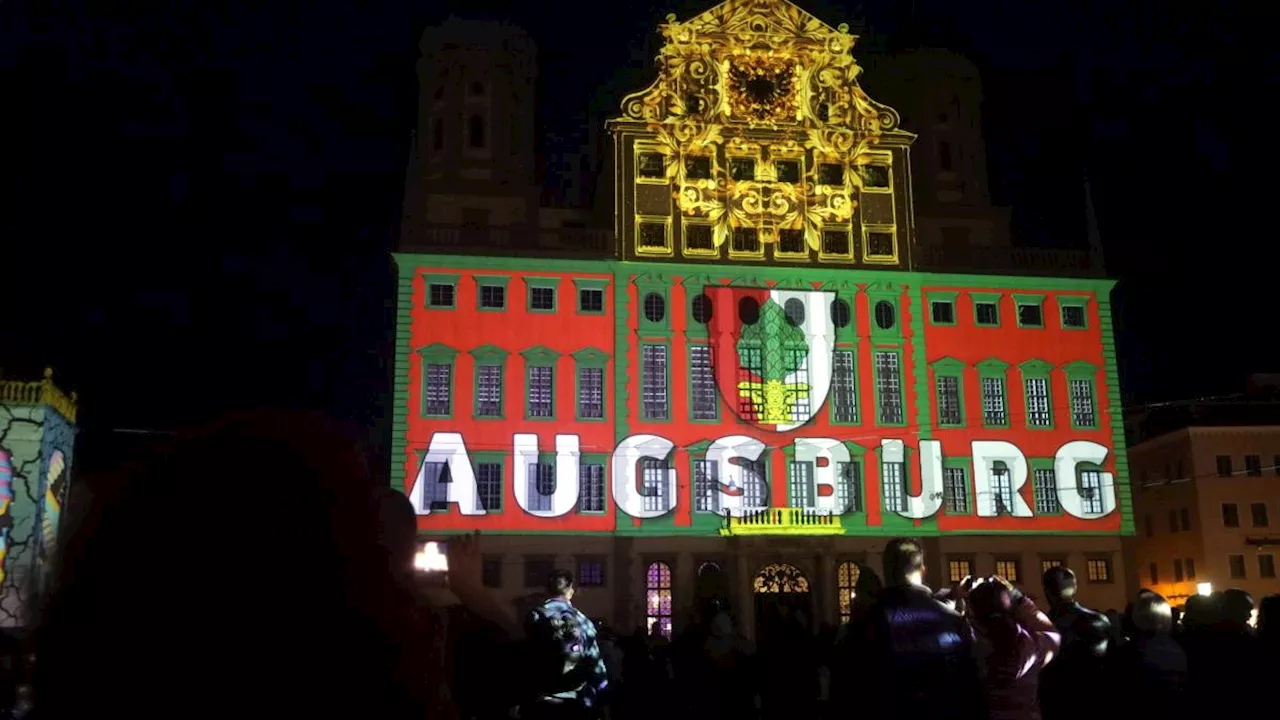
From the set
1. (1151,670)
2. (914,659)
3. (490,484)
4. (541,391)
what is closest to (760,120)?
(541,391)

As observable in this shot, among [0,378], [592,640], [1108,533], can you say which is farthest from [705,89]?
[592,640]

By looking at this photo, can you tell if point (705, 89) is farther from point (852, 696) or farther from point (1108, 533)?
point (852, 696)

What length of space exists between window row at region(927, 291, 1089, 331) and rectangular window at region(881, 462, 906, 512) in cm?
580

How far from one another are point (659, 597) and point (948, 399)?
12320mm

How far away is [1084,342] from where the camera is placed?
4159cm

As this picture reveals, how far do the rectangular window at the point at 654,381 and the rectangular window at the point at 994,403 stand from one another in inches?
448

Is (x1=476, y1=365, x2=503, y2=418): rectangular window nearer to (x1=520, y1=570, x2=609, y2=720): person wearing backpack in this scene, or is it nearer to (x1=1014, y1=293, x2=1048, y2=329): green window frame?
(x1=1014, y1=293, x2=1048, y2=329): green window frame

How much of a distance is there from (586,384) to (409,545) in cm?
3618

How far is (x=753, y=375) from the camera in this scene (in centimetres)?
3856

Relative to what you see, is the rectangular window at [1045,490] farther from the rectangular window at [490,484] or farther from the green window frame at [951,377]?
the rectangular window at [490,484]

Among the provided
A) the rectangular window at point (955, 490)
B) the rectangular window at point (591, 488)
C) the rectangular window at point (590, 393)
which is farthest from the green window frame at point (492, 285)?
the rectangular window at point (955, 490)

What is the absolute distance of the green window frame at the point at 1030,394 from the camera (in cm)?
4053

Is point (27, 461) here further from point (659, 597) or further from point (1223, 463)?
point (1223, 463)

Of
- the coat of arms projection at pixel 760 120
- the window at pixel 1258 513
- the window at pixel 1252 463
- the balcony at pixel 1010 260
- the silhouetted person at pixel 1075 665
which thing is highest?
the coat of arms projection at pixel 760 120
